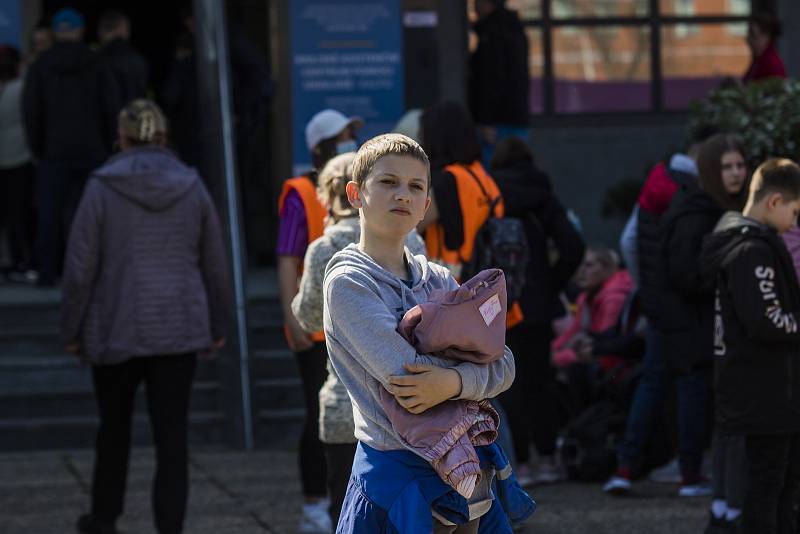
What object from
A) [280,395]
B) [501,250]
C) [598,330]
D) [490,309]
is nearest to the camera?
[490,309]

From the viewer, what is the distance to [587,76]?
13.4 meters

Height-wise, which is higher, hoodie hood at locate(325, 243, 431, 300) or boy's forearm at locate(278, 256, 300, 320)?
hoodie hood at locate(325, 243, 431, 300)

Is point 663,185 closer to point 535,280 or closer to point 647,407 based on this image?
point 535,280

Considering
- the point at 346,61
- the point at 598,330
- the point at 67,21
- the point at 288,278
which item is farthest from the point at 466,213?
the point at 346,61

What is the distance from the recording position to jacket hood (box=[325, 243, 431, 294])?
4.05 meters

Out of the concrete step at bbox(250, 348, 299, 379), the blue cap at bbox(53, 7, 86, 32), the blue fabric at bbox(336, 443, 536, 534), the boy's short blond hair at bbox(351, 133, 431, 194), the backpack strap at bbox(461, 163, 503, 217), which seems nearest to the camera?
the blue fabric at bbox(336, 443, 536, 534)

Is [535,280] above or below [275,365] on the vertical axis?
above

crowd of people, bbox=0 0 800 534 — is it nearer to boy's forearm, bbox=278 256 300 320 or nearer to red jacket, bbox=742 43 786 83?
boy's forearm, bbox=278 256 300 320

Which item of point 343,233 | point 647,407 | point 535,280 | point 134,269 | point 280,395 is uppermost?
point 343,233

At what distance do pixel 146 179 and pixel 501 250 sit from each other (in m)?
1.69

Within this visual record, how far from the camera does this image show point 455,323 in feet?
12.7

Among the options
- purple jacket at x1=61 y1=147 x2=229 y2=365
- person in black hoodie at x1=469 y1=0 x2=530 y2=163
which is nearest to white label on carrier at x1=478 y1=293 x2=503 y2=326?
purple jacket at x1=61 y1=147 x2=229 y2=365

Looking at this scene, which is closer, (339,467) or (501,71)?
(339,467)

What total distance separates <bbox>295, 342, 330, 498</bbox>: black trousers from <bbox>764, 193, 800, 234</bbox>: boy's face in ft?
6.07
